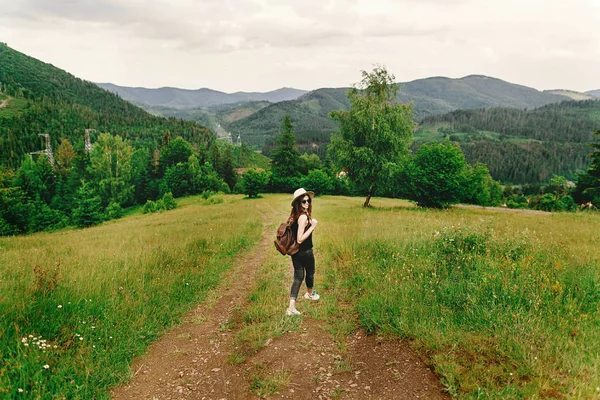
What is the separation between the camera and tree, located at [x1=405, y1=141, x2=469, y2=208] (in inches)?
1143

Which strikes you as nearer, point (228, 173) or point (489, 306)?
point (489, 306)

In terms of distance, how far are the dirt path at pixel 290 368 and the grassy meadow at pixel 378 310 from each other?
20 cm

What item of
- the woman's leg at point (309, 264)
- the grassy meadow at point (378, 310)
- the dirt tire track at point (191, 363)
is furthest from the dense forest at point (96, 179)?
the woman's leg at point (309, 264)

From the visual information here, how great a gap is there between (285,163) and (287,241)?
57326 mm

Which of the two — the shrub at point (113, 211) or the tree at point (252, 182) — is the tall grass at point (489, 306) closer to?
the tree at point (252, 182)

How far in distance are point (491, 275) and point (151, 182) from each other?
7723 cm

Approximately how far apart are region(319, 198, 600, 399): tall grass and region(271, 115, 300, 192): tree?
177 ft

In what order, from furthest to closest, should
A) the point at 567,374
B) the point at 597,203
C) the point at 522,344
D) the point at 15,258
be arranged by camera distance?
the point at 597,203
the point at 15,258
the point at 522,344
the point at 567,374

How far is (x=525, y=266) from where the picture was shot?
691 centimetres

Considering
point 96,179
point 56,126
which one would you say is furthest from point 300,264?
point 56,126

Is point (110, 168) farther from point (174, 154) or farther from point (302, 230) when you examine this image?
point (302, 230)

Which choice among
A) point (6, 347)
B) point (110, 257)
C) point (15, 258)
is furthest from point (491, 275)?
point (15, 258)

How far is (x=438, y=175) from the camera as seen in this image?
28.9 m

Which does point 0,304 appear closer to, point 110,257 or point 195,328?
point 195,328
